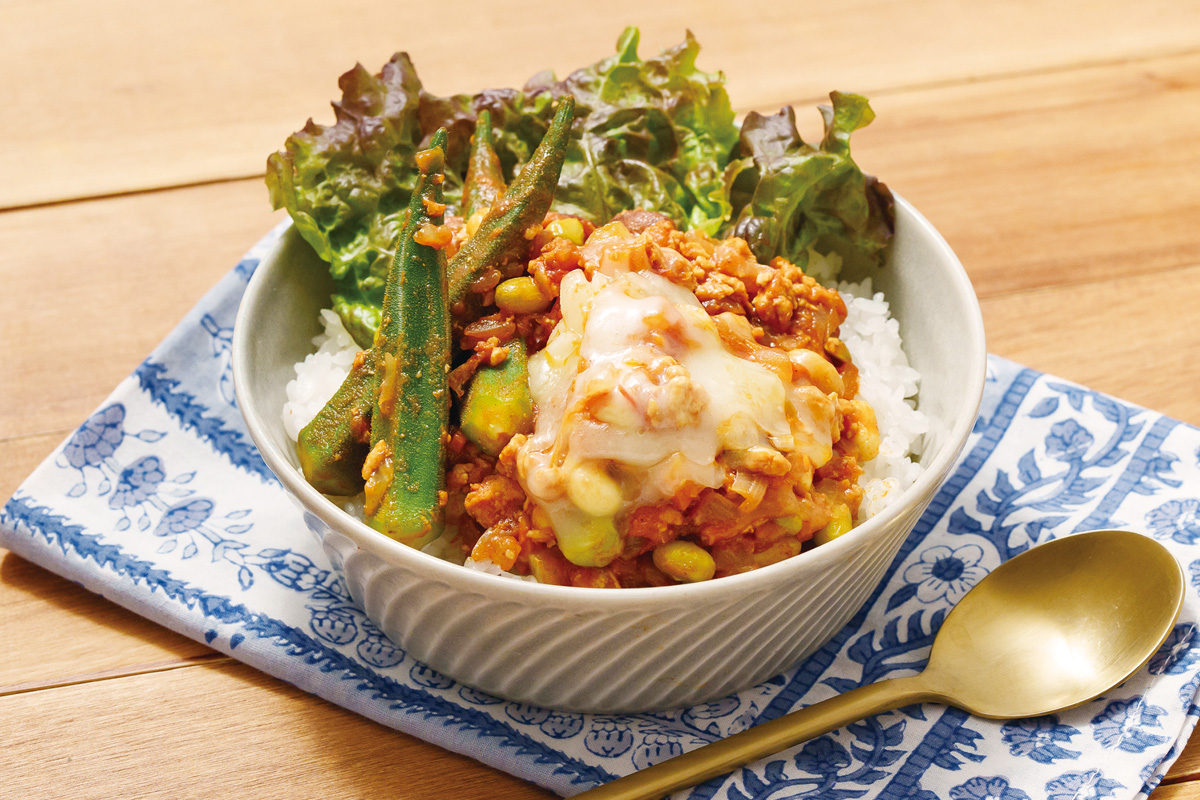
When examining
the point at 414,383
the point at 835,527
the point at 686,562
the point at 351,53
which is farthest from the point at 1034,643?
the point at 351,53

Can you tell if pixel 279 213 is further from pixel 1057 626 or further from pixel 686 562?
pixel 1057 626

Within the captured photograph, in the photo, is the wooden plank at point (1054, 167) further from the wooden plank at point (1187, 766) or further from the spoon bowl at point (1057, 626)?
the wooden plank at point (1187, 766)

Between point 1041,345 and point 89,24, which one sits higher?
point 89,24

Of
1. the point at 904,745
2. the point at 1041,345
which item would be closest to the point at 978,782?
the point at 904,745

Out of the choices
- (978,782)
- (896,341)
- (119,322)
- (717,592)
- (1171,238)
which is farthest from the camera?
(1171,238)

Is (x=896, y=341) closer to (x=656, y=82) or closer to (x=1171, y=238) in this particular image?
(x=656, y=82)
